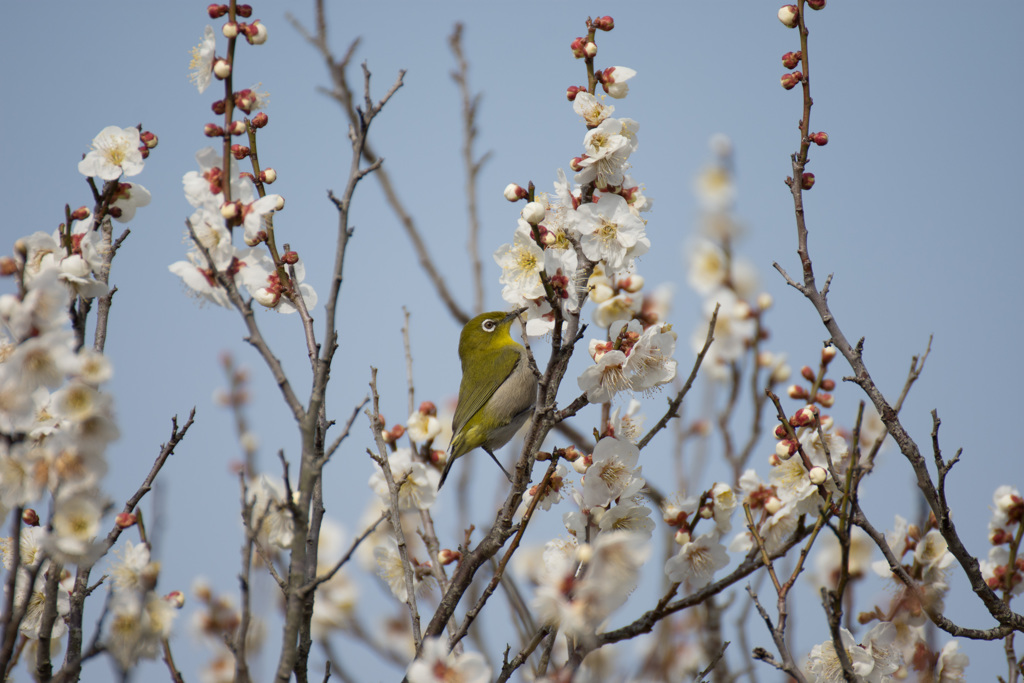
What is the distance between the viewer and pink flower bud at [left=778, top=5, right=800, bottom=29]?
121 inches

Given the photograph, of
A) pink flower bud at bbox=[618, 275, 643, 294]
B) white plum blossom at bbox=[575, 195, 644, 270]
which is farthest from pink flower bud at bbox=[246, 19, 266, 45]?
pink flower bud at bbox=[618, 275, 643, 294]

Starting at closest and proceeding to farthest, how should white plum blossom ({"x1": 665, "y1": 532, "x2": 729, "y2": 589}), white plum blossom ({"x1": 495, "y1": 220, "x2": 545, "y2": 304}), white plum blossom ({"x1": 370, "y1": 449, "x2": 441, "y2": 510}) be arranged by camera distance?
1. white plum blossom ({"x1": 495, "y1": 220, "x2": 545, "y2": 304})
2. white plum blossom ({"x1": 665, "y1": 532, "x2": 729, "y2": 589})
3. white plum blossom ({"x1": 370, "y1": 449, "x2": 441, "y2": 510})

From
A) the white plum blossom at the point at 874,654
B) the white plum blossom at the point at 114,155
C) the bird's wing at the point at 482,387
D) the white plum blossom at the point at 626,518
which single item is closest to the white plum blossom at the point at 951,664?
the white plum blossom at the point at 874,654

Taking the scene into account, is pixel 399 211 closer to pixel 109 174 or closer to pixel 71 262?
pixel 109 174

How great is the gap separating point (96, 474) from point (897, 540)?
333 centimetres

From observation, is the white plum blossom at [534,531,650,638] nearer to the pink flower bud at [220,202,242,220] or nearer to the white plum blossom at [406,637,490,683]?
the white plum blossom at [406,637,490,683]

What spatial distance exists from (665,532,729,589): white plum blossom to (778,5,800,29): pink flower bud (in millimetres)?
2203

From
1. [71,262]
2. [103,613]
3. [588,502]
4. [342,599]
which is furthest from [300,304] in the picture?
[342,599]

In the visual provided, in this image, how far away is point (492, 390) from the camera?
→ 5.18 metres

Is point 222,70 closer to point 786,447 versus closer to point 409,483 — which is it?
point 409,483

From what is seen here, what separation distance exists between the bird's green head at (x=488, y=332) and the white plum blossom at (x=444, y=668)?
344 centimetres

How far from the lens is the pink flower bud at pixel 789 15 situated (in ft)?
10.1

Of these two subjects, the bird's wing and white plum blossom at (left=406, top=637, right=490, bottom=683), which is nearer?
white plum blossom at (left=406, top=637, right=490, bottom=683)

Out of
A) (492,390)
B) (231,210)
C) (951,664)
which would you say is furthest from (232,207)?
(951,664)
